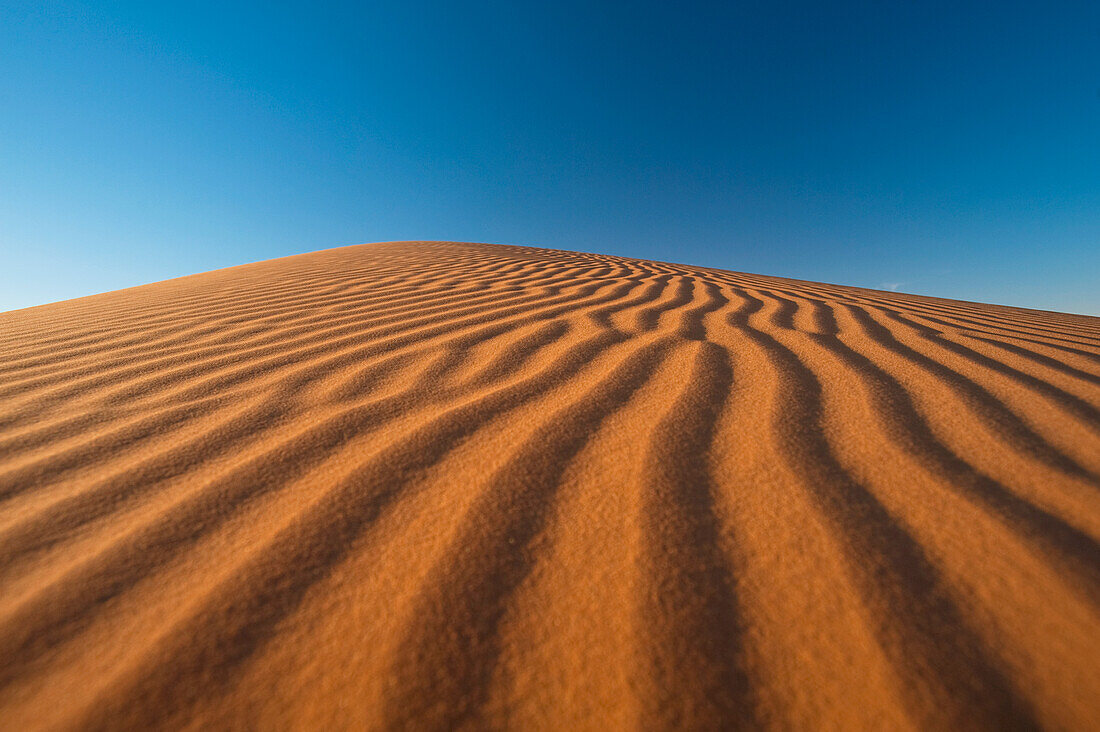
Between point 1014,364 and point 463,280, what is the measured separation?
345 cm

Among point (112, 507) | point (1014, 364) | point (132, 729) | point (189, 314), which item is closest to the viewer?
point (132, 729)

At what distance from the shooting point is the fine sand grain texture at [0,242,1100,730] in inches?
24.0

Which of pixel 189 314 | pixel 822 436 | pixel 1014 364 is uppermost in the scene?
pixel 1014 364

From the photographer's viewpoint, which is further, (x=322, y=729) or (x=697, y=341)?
(x=697, y=341)

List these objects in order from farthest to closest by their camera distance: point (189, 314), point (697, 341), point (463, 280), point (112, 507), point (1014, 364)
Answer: point (463, 280) → point (189, 314) → point (697, 341) → point (1014, 364) → point (112, 507)

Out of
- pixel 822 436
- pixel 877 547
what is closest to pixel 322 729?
pixel 877 547

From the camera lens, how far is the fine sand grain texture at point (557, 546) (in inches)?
24.0

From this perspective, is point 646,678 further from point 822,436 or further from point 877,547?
point 822,436

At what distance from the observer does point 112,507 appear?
3.15 feet

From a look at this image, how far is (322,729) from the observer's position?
0.58 metres

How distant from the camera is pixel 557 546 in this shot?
833mm

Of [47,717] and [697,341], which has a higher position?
[697,341]

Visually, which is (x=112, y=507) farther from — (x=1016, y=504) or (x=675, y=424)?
(x=1016, y=504)

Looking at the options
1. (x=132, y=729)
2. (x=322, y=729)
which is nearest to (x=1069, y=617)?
(x=322, y=729)
